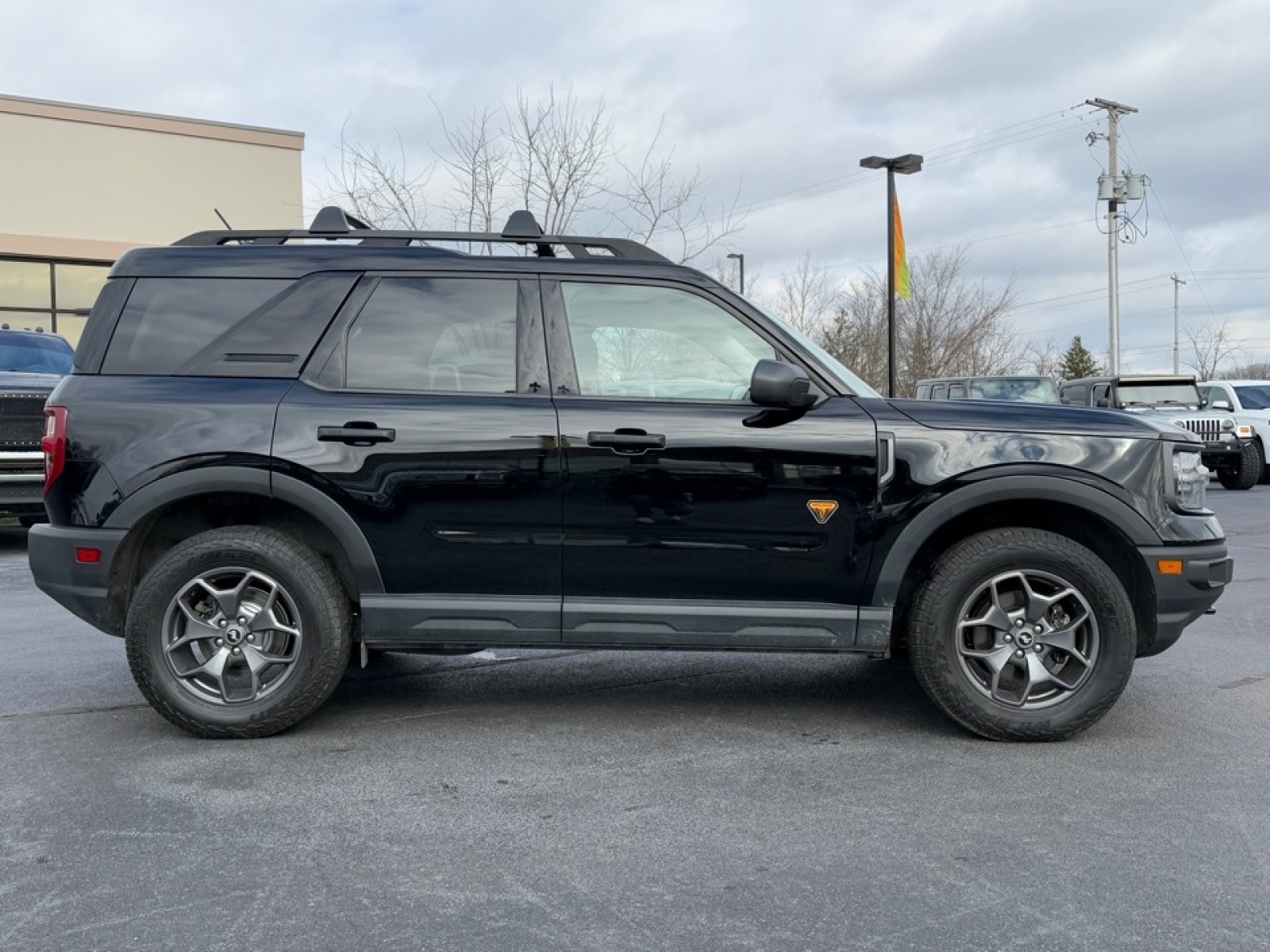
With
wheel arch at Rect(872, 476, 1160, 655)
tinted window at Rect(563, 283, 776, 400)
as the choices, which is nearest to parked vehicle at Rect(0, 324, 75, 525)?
tinted window at Rect(563, 283, 776, 400)

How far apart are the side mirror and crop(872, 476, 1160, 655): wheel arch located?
648 millimetres

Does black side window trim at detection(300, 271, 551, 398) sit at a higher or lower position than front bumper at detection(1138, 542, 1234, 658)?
higher

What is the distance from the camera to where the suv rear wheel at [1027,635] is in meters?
4.40

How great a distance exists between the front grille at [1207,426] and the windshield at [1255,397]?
1566 mm

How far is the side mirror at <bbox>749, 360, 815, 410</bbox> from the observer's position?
432 cm

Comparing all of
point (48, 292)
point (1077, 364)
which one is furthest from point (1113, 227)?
point (1077, 364)

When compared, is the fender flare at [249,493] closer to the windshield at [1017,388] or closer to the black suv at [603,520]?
the black suv at [603,520]

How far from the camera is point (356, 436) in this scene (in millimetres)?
4469

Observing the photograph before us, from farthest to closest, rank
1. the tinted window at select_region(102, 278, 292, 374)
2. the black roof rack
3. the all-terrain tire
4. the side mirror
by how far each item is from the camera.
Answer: the all-terrain tire
the black roof rack
the tinted window at select_region(102, 278, 292, 374)
the side mirror

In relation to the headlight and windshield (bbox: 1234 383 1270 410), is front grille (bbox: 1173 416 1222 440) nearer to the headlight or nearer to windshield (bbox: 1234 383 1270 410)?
windshield (bbox: 1234 383 1270 410)

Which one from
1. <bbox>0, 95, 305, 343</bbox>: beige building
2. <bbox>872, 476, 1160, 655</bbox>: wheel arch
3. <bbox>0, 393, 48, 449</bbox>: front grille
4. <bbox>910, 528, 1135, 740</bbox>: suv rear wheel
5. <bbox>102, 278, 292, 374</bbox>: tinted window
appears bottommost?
<bbox>910, 528, 1135, 740</bbox>: suv rear wheel

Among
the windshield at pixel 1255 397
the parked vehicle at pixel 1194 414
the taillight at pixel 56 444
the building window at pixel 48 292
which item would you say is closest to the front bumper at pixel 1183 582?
the taillight at pixel 56 444

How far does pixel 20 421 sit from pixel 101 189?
1377 cm

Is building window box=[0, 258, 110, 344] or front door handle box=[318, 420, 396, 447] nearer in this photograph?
front door handle box=[318, 420, 396, 447]
